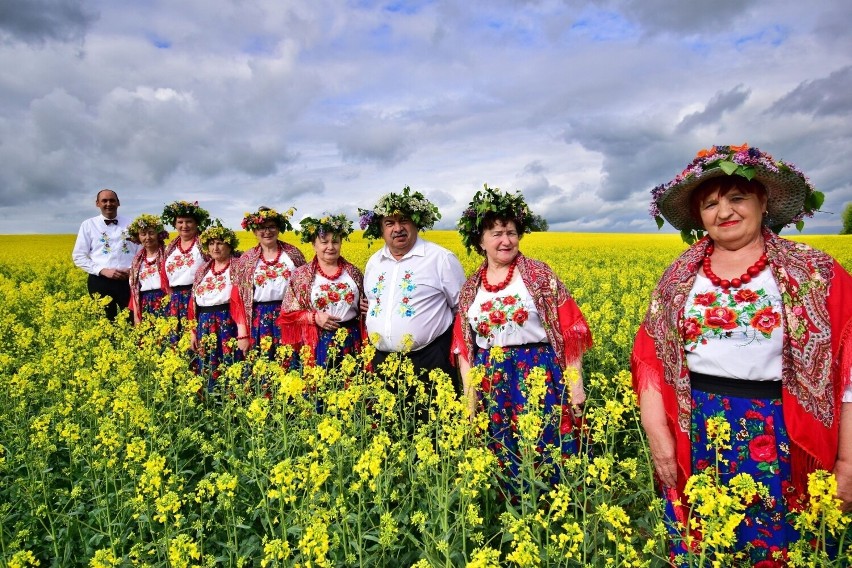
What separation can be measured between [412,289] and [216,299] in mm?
3427

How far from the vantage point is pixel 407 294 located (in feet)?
16.1

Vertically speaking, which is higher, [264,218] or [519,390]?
[264,218]

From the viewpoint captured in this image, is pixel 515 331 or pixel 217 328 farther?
pixel 217 328

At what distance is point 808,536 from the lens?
105 inches

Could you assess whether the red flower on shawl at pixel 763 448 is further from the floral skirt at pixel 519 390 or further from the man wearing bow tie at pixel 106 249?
the man wearing bow tie at pixel 106 249

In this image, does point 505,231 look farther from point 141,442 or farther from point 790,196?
point 141,442

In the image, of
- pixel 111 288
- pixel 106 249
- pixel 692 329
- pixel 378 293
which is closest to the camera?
pixel 692 329

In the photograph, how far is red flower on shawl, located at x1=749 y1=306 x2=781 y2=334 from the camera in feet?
8.66

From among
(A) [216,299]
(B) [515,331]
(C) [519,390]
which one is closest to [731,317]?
(B) [515,331]

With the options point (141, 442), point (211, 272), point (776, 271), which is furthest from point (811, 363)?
point (211, 272)

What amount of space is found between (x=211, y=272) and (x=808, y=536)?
271 inches

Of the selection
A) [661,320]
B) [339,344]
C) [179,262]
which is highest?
[179,262]

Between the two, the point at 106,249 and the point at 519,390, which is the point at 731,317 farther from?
the point at 106,249

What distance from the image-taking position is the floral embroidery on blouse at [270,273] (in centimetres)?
656
